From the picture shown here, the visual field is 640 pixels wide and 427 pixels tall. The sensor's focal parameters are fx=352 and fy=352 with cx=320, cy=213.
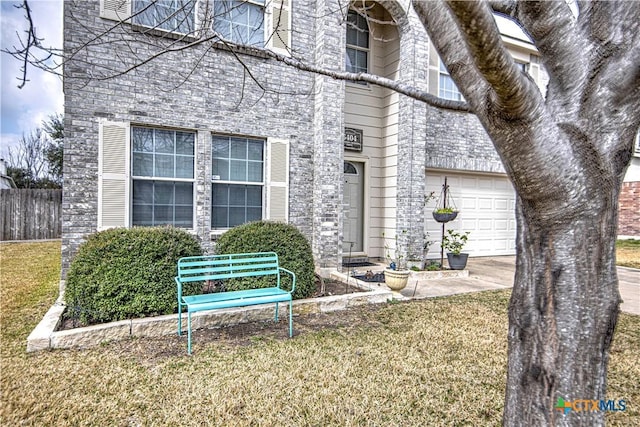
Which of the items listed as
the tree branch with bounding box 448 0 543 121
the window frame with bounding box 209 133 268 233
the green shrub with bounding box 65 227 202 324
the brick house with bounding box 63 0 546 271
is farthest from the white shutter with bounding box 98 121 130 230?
the tree branch with bounding box 448 0 543 121

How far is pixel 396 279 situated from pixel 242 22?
5.10m

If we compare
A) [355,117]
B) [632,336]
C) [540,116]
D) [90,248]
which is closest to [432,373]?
[540,116]

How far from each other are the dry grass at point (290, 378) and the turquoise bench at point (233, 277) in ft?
1.41

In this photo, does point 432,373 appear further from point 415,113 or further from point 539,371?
point 415,113

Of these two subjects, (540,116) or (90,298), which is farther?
(90,298)

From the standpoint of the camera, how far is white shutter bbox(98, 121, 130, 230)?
513 centimetres

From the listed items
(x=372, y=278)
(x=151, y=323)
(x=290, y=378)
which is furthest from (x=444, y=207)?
(x=151, y=323)

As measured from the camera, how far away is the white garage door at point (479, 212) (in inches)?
341

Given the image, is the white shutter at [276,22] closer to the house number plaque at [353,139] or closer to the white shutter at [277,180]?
the white shutter at [277,180]

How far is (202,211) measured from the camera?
580 centimetres

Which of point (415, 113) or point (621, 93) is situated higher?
point (415, 113)

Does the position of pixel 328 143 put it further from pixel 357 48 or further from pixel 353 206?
pixel 357 48

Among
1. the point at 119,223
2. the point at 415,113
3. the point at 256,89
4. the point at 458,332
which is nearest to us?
the point at 458,332

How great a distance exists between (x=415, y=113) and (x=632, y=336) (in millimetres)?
5054
